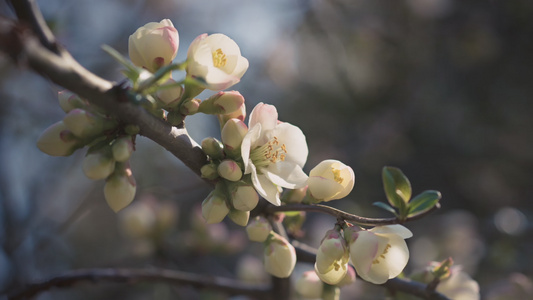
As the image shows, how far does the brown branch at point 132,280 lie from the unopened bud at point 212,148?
1.80 feet

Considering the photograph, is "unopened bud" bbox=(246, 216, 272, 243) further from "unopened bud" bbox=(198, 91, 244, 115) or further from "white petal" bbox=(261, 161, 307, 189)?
"unopened bud" bbox=(198, 91, 244, 115)

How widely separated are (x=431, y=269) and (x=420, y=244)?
5.92 feet

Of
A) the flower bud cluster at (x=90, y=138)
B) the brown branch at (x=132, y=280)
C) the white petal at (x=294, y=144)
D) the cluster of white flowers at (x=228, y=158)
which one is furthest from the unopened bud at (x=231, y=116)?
the brown branch at (x=132, y=280)

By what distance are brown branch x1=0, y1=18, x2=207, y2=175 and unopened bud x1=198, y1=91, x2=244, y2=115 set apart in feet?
0.26

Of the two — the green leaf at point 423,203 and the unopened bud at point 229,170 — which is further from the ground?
the green leaf at point 423,203

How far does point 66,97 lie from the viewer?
2.69 feet

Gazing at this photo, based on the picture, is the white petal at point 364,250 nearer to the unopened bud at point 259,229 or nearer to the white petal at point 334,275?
the white petal at point 334,275

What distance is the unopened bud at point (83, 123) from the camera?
2.45ft

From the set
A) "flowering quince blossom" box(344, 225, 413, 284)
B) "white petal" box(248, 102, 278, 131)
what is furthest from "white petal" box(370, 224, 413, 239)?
"white petal" box(248, 102, 278, 131)

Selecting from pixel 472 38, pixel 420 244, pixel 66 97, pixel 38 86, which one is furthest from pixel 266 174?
pixel 472 38

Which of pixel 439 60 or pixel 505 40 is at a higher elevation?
pixel 505 40

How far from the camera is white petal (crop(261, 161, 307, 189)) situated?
892mm

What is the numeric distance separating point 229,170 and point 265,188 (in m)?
0.10

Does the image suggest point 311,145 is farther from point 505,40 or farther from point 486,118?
point 505,40
